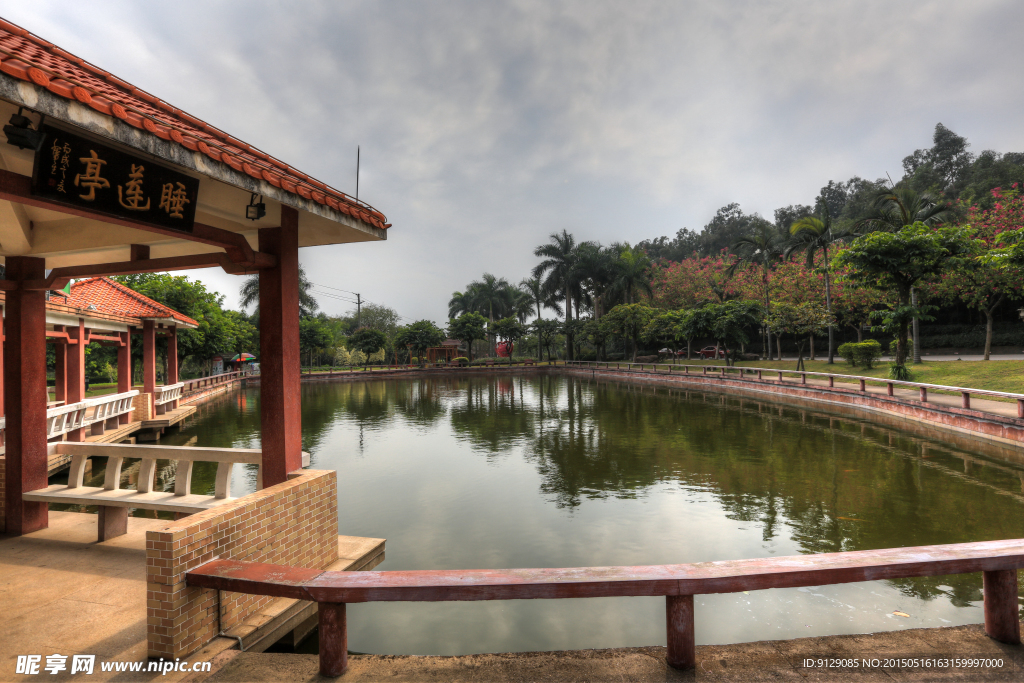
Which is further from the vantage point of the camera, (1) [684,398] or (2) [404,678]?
(1) [684,398]

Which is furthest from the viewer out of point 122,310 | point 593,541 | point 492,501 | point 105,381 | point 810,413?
point 105,381

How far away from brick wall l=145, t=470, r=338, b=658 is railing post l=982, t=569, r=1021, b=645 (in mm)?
4574

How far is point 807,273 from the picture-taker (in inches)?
1228

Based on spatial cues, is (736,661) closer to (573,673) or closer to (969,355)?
(573,673)

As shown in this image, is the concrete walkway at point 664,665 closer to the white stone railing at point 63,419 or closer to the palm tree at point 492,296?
the white stone railing at point 63,419

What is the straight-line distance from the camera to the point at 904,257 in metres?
18.0

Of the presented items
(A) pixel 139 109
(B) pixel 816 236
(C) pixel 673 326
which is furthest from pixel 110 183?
(C) pixel 673 326

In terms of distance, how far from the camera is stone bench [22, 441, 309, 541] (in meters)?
4.67

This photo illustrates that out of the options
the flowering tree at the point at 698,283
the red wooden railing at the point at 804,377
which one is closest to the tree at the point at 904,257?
the red wooden railing at the point at 804,377

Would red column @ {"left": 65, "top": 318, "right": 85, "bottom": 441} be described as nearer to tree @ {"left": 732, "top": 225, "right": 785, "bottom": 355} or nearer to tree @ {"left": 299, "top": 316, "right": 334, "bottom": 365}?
tree @ {"left": 299, "top": 316, "right": 334, "bottom": 365}

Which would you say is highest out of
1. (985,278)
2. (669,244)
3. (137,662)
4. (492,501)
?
(669,244)

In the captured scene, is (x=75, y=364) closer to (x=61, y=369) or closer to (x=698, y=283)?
(x=61, y=369)

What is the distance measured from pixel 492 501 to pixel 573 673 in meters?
5.72

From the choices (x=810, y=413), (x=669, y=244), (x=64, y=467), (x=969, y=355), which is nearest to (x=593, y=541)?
(x=64, y=467)
